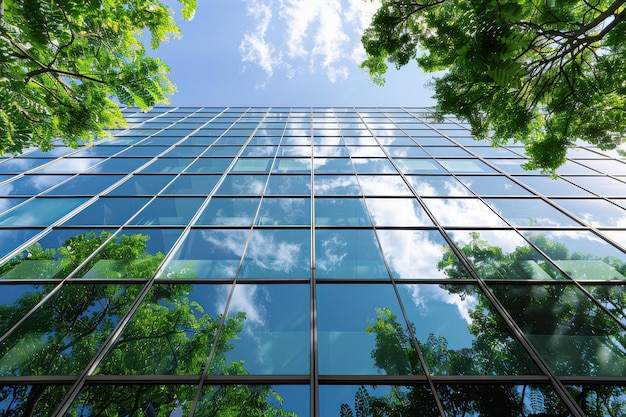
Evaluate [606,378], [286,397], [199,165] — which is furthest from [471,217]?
[199,165]

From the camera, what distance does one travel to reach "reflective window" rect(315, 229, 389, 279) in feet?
18.6

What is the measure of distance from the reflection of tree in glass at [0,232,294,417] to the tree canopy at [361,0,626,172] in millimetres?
6695

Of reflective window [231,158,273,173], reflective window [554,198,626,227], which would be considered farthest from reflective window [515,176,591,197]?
reflective window [231,158,273,173]

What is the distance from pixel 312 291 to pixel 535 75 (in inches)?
260

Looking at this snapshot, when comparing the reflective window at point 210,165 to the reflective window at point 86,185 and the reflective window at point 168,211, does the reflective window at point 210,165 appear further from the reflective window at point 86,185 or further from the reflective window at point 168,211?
the reflective window at point 86,185

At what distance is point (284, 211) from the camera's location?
25.5ft

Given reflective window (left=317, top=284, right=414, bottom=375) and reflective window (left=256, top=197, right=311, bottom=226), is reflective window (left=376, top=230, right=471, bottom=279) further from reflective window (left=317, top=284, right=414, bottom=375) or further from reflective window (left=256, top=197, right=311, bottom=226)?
reflective window (left=256, top=197, right=311, bottom=226)

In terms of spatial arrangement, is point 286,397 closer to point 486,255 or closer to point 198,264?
point 198,264

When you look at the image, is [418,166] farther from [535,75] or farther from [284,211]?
[284,211]

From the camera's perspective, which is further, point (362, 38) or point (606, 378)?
point (362, 38)

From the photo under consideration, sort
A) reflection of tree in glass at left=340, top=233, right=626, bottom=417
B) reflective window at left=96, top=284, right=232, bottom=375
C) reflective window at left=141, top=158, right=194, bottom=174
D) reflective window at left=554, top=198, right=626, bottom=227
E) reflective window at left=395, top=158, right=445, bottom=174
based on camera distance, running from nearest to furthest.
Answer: reflection of tree in glass at left=340, top=233, right=626, bottom=417 < reflective window at left=96, top=284, right=232, bottom=375 < reflective window at left=554, top=198, right=626, bottom=227 < reflective window at left=395, top=158, right=445, bottom=174 < reflective window at left=141, top=158, right=194, bottom=174

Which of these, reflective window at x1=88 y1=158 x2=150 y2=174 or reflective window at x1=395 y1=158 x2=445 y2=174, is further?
reflective window at x1=88 y1=158 x2=150 y2=174

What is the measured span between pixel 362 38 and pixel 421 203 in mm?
4672

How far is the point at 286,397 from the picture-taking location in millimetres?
3699
